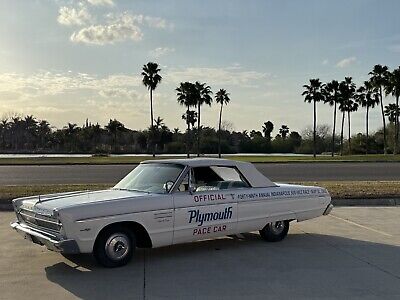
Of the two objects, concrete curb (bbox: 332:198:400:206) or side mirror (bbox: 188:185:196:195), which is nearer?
side mirror (bbox: 188:185:196:195)

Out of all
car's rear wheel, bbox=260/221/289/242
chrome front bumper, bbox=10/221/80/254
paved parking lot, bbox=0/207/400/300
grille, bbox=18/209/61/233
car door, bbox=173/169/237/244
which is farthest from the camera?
car's rear wheel, bbox=260/221/289/242

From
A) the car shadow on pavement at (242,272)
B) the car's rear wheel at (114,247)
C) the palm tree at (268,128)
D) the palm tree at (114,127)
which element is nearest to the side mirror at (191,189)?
the car shadow on pavement at (242,272)

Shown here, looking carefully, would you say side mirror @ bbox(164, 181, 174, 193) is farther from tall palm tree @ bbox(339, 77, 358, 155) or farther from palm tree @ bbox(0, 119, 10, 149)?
palm tree @ bbox(0, 119, 10, 149)

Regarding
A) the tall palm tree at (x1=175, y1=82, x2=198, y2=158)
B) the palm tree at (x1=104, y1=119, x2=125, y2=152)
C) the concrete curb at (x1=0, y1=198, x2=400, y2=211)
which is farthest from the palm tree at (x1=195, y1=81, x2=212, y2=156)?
the concrete curb at (x1=0, y1=198, x2=400, y2=211)

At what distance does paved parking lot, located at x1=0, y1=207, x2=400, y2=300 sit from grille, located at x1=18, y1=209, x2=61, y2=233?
0.54 meters

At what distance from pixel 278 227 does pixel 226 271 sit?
2.14 meters

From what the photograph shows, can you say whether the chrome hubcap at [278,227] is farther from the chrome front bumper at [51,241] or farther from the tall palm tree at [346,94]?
the tall palm tree at [346,94]

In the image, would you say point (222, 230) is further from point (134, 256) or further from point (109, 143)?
point (109, 143)

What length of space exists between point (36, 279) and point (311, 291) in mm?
3215

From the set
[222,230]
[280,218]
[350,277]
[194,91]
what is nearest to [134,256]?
[222,230]

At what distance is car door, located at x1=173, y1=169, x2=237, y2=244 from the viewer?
6.85 metres

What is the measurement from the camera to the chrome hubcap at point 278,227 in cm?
807

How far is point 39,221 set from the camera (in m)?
6.47

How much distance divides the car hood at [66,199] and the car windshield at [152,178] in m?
0.19
